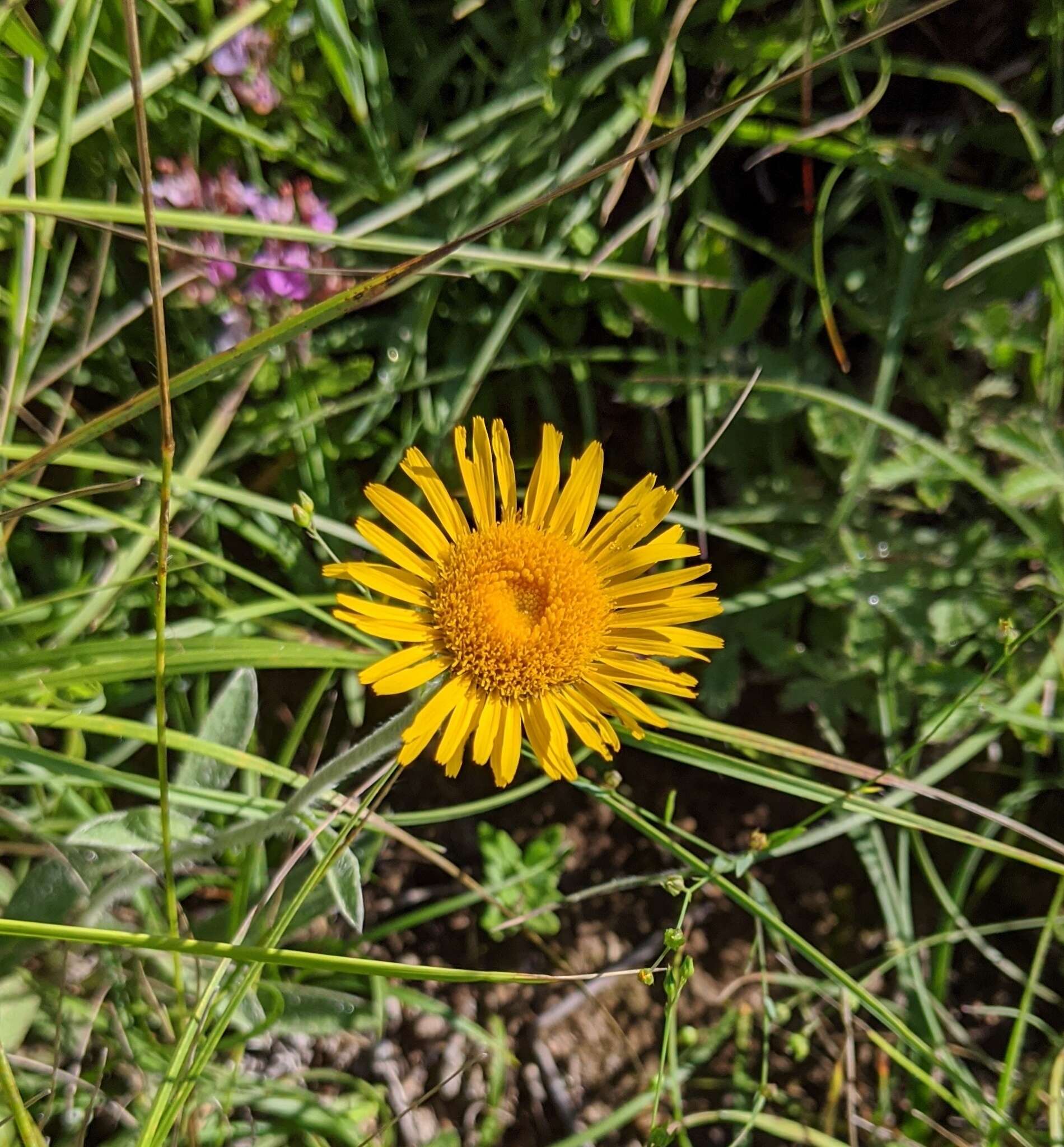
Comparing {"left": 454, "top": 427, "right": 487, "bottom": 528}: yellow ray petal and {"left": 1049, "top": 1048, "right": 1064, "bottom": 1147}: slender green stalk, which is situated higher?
{"left": 454, "top": 427, "right": 487, "bottom": 528}: yellow ray petal

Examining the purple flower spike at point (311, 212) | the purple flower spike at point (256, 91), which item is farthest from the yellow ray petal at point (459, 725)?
the purple flower spike at point (256, 91)

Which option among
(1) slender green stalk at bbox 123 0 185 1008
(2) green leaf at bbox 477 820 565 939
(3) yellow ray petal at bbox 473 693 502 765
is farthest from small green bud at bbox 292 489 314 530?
(2) green leaf at bbox 477 820 565 939

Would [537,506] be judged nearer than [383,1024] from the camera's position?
Yes

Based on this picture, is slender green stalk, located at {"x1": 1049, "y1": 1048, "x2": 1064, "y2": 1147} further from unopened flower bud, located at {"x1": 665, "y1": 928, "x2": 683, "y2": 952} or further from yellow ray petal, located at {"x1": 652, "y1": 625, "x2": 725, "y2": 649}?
yellow ray petal, located at {"x1": 652, "y1": 625, "x2": 725, "y2": 649}

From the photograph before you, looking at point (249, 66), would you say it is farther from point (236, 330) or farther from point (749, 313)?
point (749, 313)

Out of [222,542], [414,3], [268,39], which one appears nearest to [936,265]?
[414,3]

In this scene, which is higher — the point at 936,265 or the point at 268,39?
the point at 936,265

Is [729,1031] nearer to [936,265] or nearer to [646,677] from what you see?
[646,677]
